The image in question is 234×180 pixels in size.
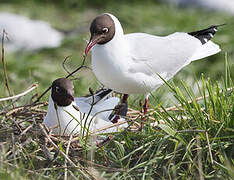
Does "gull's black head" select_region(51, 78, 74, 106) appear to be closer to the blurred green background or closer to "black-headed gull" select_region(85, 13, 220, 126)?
"black-headed gull" select_region(85, 13, 220, 126)

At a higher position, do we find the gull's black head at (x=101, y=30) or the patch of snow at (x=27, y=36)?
the gull's black head at (x=101, y=30)

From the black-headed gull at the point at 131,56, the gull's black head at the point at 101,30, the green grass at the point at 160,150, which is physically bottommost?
the green grass at the point at 160,150

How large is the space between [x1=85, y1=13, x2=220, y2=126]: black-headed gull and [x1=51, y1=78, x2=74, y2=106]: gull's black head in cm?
22

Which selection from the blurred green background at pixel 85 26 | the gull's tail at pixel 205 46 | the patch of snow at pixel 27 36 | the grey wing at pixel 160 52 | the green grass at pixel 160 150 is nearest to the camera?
the green grass at pixel 160 150

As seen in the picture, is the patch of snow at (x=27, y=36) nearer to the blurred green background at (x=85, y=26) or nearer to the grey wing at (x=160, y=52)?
the blurred green background at (x=85, y=26)

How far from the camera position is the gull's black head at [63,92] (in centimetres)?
302

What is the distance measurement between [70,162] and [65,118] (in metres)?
0.51

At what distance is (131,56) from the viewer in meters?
3.20

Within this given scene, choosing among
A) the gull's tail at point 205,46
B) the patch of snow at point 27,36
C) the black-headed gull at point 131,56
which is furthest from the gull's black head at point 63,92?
the patch of snow at point 27,36

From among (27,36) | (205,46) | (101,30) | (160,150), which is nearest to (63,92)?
(101,30)

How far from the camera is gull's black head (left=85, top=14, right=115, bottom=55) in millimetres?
3023

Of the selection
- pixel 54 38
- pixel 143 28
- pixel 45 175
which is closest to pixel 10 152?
pixel 45 175

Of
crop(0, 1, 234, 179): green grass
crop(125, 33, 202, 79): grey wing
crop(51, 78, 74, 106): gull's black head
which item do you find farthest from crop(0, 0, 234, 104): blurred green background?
crop(0, 1, 234, 179): green grass

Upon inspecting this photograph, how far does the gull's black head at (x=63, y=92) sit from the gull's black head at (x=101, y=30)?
0.28 meters
